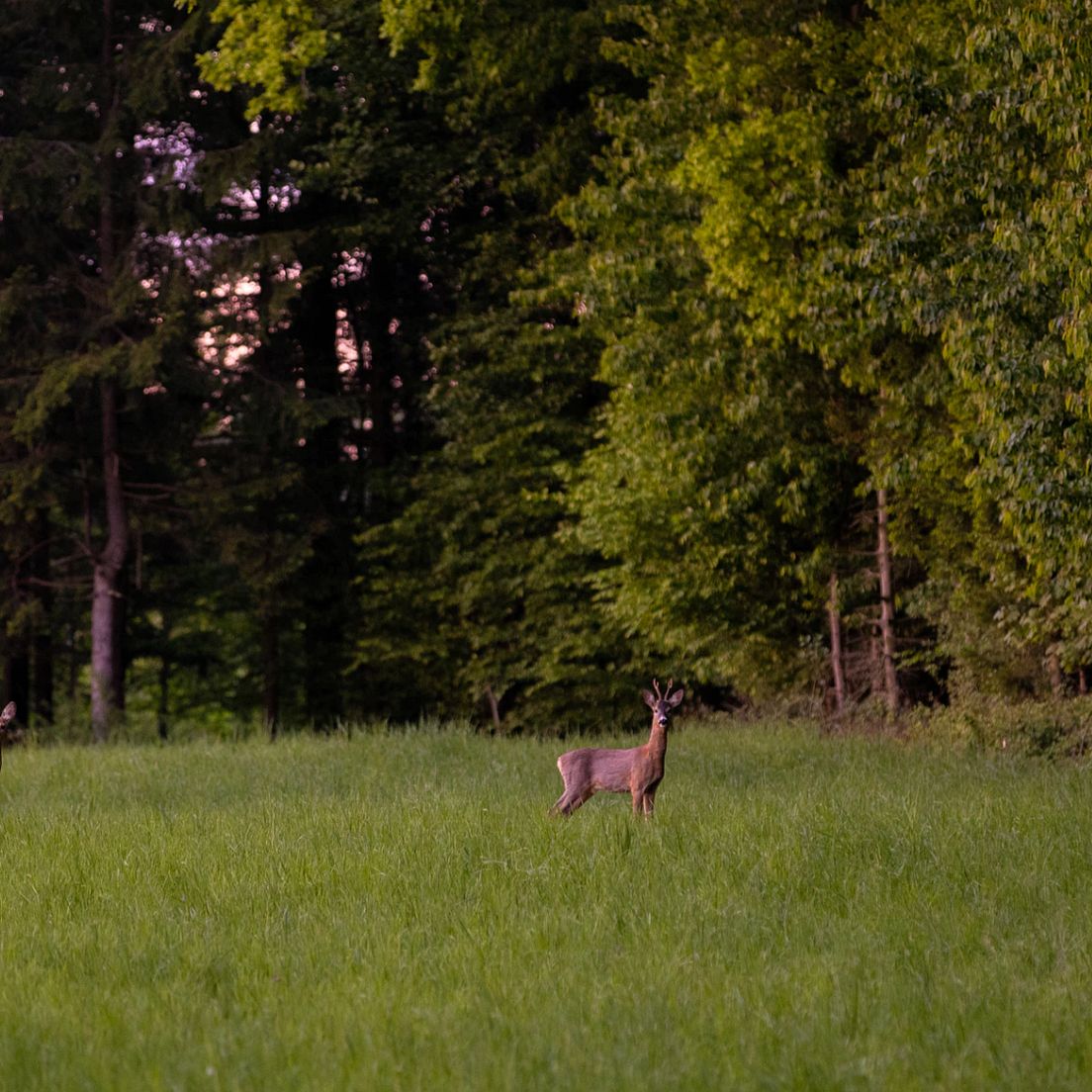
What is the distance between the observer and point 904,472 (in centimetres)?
1842

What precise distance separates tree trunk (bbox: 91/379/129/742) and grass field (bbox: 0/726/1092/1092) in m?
15.9

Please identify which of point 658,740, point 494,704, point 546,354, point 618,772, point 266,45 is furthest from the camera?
point 494,704

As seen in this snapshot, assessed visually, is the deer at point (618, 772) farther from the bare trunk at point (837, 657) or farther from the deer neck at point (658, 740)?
the bare trunk at point (837, 657)

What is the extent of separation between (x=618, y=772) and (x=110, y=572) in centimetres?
1978

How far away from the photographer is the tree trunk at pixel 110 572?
95.7 feet

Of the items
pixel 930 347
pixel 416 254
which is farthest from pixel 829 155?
pixel 416 254

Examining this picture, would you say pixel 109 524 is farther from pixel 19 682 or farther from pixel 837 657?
pixel 837 657

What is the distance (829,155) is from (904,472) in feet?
13.0

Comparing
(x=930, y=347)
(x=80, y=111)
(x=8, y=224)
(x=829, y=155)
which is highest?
(x=80, y=111)

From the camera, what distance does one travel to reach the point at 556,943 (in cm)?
805

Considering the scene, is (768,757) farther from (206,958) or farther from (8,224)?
(8,224)

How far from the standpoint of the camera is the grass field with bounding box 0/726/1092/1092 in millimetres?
6156

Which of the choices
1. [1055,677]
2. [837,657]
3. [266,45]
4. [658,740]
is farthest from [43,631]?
[658,740]

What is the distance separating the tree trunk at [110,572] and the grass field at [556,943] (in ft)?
52.1
